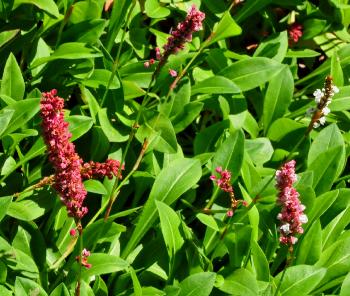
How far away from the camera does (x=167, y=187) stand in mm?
2488

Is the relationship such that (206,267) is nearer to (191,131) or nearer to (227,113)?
(227,113)

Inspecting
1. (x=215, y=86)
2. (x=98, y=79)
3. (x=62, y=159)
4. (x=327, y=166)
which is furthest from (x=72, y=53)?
(x=327, y=166)

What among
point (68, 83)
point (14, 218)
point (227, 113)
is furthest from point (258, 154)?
point (14, 218)

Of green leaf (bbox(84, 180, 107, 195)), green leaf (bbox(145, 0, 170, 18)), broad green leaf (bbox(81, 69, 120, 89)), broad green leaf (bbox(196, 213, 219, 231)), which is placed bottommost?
broad green leaf (bbox(196, 213, 219, 231))

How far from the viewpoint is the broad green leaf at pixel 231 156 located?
257cm

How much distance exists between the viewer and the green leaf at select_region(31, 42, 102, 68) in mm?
2572

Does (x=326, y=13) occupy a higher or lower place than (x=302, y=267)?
higher

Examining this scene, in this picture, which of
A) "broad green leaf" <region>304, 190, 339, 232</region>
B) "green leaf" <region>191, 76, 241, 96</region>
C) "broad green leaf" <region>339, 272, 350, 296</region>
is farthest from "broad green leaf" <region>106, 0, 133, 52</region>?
"broad green leaf" <region>339, 272, 350, 296</region>

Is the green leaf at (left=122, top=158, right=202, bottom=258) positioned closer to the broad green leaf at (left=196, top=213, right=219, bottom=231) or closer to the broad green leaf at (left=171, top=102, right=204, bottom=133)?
the broad green leaf at (left=196, top=213, right=219, bottom=231)

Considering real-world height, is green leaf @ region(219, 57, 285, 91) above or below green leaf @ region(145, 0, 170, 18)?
below

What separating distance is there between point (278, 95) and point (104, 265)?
1111 millimetres

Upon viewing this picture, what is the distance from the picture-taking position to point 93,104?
8.54ft

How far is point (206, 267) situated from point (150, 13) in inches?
40.0

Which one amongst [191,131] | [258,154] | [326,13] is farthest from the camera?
[326,13]
